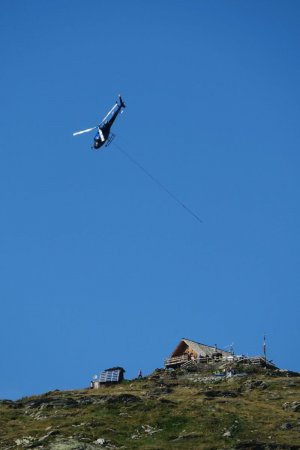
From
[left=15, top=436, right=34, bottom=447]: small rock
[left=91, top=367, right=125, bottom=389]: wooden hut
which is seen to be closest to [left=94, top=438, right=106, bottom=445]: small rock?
[left=15, top=436, right=34, bottom=447]: small rock

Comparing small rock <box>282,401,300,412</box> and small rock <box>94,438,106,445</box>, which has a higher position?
small rock <box>282,401,300,412</box>

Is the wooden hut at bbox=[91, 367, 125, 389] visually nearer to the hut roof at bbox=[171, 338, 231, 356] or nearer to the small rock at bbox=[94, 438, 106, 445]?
the hut roof at bbox=[171, 338, 231, 356]

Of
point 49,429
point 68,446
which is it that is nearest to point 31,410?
point 49,429

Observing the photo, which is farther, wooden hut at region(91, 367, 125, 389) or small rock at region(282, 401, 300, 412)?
wooden hut at region(91, 367, 125, 389)

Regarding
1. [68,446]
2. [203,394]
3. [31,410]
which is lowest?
[68,446]

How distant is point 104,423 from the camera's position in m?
55.5

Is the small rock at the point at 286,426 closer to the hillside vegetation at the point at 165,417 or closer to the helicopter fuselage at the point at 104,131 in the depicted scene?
the hillside vegetation at the point at 165,417

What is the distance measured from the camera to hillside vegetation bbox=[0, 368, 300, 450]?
50.3 m

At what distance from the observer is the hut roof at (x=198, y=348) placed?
89.9 metres

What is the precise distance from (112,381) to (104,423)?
24.2 meters

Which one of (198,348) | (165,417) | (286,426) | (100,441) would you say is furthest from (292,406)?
(198,348)

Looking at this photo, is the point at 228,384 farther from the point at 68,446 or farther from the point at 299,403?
the point at 68,446

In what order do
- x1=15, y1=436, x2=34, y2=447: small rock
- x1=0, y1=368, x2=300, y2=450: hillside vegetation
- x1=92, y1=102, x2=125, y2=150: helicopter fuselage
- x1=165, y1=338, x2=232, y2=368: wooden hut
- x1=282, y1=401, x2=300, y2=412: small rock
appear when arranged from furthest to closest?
x1=165, y1=338, x2=232, y2=368: wooden hut → x1=92, y1=102, x2=125, y2=150: helicopter fuselage → x1=282, y1=401, x2=300, y2=412: small rock → x1=15, y1=436, x2=34, y2=447: small rock → x1=0, y1=368, x2=300, y2=450: hillside vegetation

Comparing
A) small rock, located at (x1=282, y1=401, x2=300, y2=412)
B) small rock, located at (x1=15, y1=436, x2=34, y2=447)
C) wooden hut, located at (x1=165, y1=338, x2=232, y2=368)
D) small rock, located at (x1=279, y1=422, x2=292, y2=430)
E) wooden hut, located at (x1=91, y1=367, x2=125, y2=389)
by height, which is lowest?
small rock, located at (x1=15, y1=436, x2=34, y2=447)
